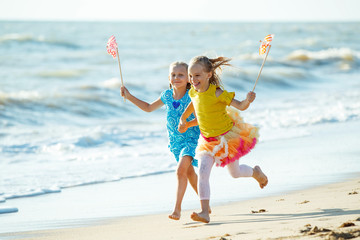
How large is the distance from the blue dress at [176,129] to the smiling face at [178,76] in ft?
0.37

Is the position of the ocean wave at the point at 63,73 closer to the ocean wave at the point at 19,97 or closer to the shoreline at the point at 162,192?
the ocean wave at the point at 19,97

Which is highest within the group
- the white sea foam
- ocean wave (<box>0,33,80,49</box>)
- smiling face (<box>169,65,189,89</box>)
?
ocean wave (<box>0,33,80,49</box>)

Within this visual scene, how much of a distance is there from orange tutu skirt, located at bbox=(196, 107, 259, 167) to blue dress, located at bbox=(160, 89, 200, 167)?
0.82ft

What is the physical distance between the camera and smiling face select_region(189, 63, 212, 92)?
16.4 ft

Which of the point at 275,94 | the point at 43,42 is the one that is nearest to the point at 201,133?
the point at 275,94

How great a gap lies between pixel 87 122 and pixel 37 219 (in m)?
7.73

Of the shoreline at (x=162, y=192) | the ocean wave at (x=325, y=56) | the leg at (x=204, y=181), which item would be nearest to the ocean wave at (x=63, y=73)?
the ocean wave at (x=325, y=56)

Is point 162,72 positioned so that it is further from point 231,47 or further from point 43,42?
point 231,47

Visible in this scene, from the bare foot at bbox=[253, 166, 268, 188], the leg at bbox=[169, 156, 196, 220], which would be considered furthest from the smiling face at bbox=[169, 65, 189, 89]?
the bare foot at bbox=[253, 166, 268, 188]

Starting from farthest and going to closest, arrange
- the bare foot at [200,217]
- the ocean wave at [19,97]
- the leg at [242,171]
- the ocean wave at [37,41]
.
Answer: the ocean wave at [37,41], the ocean wave at [19,97], the leg at [242,171], the bare foot at [200,217]

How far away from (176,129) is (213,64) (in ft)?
2.28

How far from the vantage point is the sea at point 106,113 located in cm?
772

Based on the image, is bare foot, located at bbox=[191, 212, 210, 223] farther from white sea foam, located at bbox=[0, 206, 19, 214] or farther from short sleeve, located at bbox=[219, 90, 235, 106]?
white sea foam, located at bbox=[0, 206, 19, 214]

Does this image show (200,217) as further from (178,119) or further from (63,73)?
(63,73)
